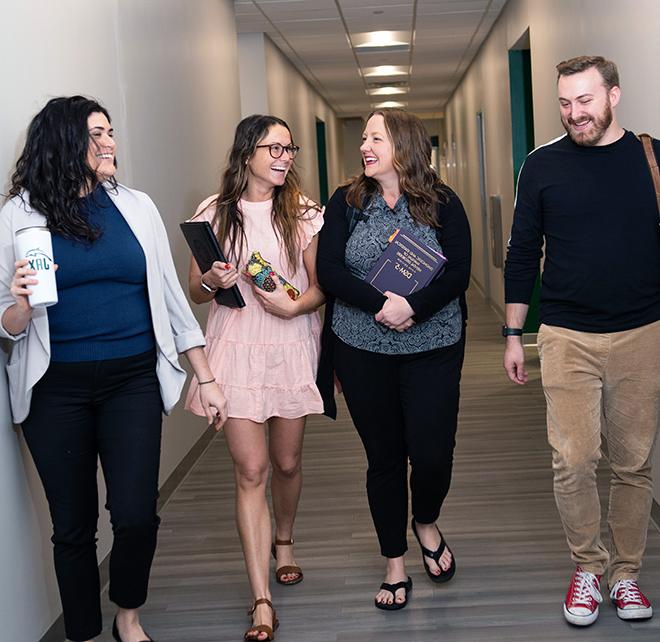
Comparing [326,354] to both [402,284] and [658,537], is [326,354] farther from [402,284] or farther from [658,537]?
[658,537]

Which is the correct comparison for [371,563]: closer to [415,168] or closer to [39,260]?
[415,168]

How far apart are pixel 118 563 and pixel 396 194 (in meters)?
1.38

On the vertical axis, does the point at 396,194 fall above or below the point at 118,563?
above

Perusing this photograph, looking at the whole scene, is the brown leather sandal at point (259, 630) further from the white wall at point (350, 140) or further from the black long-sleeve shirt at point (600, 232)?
the white wall at point (350, 140)

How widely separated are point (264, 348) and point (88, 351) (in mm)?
711

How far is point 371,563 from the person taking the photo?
3766 millimetres

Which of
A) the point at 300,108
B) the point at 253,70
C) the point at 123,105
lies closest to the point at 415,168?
the point at 123,105

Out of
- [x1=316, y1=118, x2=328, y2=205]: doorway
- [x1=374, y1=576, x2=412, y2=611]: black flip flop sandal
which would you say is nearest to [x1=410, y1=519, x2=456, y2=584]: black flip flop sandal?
[x1=374, y1=576, x2=412, y2=611]: black flip flop sandal

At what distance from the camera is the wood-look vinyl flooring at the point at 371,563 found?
125 inches

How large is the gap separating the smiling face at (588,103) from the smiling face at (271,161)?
2.86 ft

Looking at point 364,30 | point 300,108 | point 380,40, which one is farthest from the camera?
point 300,108

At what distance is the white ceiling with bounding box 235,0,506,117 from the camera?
8.30 meters

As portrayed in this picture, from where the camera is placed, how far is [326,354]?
3.30 m

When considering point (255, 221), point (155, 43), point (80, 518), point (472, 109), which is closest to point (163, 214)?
point (155, 43)
